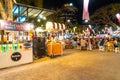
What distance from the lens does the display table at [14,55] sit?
30.6ft

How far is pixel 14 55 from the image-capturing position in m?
9.88

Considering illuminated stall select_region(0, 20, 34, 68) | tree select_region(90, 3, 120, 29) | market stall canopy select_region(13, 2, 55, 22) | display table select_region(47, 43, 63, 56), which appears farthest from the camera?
tree select_region(90, 3, 120, 29)

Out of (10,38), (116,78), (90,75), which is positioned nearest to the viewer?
(116,78)

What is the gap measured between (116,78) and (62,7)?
35273 mm

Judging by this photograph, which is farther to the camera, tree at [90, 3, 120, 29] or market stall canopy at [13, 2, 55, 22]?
tree at [90, 3, 120, 29]

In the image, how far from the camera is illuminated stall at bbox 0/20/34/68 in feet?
31.1

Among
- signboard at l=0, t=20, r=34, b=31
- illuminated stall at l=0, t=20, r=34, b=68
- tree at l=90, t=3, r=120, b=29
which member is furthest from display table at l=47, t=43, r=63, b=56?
tree at l=90, t=3, r=120, b=29

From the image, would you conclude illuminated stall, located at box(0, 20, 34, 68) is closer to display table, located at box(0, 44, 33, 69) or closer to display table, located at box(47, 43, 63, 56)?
display table, located at box(0, 44, 33, 69)

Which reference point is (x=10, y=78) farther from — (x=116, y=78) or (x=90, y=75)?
(x=116, y=78)

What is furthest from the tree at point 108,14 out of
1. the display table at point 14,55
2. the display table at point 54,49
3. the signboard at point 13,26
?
the display table at point 14,55

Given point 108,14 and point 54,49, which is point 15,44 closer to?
point 54,49

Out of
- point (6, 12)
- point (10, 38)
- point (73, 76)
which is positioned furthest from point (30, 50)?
point (73, 76)

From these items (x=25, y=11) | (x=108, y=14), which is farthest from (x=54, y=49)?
(x=108, y=14)

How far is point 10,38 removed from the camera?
10.3m
